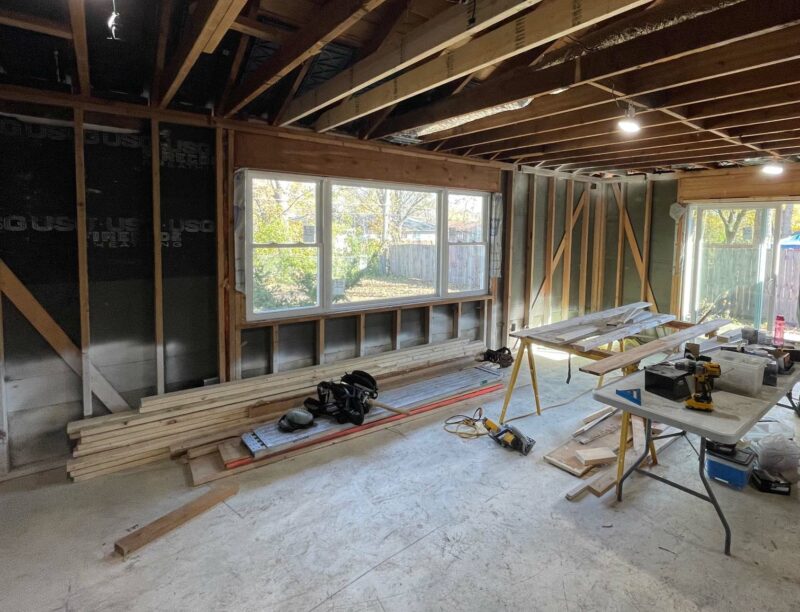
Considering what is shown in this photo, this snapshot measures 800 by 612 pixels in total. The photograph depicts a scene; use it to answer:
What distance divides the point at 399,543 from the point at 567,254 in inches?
232

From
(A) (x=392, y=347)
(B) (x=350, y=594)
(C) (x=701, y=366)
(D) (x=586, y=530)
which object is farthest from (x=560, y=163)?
(B) (x=350, y=594)

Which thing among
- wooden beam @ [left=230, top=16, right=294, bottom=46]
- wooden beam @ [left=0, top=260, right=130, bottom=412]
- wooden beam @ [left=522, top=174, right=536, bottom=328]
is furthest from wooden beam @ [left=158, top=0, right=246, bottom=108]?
wooden beam @ [left=522, top=174, right=536, bottom=328]

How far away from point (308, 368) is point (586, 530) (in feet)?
9.50

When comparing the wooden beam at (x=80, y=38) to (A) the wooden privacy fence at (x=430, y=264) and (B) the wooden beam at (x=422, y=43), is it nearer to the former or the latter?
(B) the wooden beam at (x=422, y=43)

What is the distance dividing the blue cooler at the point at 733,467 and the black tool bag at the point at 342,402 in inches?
108

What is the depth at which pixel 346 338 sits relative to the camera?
508 cm

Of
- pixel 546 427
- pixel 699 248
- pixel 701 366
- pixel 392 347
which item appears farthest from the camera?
pixel 699 248

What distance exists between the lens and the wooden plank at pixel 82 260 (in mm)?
3404

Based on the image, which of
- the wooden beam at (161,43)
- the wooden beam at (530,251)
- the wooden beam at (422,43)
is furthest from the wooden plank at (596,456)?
the wooden beam at (161,43)

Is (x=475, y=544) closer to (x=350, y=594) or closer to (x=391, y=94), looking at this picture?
(x=350, y=594)

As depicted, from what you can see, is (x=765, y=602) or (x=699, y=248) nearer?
(x=765, y=602)

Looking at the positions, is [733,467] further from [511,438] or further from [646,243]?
[646,243]

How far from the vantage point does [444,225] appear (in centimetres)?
577

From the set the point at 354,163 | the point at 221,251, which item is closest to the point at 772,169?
the point at 354,163
